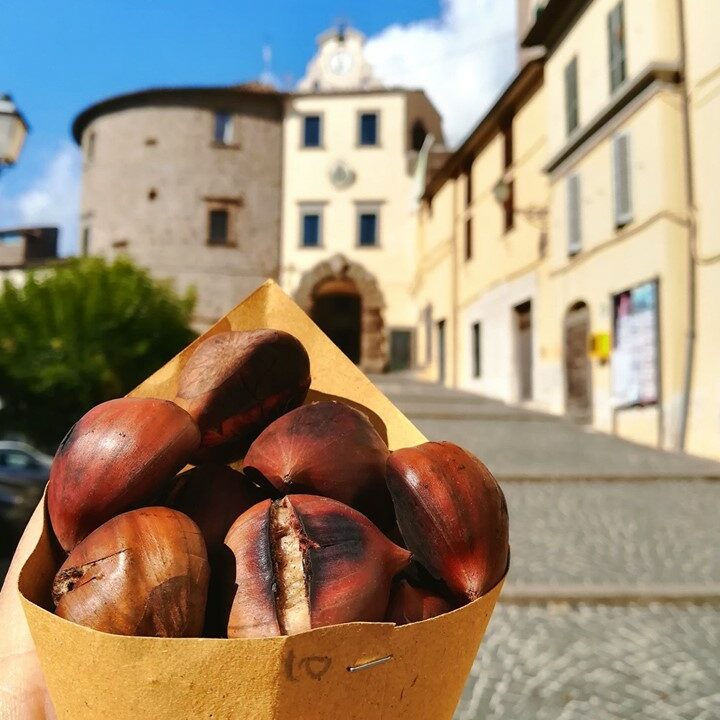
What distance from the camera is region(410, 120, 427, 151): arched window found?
2534 cm

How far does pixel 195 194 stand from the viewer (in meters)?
25.1

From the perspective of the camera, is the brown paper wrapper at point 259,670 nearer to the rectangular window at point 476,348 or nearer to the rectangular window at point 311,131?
the rectangular window at point 476,348

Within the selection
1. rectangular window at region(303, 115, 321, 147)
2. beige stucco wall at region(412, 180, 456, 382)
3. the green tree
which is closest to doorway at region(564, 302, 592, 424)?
beige stucco wall at region(412, 180, 456, 382)

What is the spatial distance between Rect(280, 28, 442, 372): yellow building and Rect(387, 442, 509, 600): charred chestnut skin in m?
23.5

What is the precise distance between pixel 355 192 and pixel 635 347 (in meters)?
15.6

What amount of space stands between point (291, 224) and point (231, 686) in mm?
25276

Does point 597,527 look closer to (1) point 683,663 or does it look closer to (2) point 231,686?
(1) point 683,663

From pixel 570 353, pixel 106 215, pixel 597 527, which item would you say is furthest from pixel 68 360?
pixel 106 215

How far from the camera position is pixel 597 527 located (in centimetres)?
650

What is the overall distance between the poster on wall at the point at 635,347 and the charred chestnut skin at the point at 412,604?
34.5 ft

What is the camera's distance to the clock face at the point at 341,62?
89.0 feet

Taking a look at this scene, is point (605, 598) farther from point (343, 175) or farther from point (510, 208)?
point (343, 175)

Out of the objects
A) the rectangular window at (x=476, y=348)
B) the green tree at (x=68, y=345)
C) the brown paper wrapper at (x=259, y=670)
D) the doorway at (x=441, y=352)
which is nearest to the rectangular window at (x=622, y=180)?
the rectangular window at (x=476, y=348)

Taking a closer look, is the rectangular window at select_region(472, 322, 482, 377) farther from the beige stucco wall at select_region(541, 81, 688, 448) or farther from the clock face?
the clock face
